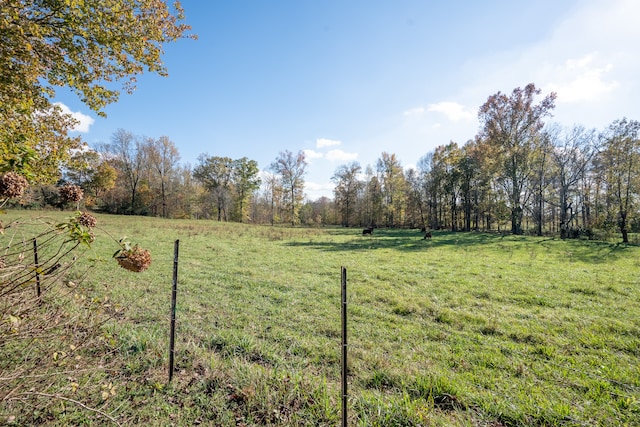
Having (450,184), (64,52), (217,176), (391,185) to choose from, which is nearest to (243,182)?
(217,176)

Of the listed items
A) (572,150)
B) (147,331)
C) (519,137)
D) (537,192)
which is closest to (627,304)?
(147,331)

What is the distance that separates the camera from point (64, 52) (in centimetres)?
564

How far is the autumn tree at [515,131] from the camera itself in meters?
26.2

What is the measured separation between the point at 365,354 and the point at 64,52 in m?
8.49

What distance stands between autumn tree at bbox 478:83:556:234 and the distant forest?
94mm

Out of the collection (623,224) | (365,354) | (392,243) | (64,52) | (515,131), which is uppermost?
(515,131)

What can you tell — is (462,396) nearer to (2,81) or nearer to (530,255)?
(2,81)

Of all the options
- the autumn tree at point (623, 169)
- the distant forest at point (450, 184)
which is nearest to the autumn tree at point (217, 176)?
the distant forest at point (450, 184)

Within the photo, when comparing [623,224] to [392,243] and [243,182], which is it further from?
[243,182]

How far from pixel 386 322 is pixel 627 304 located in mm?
6370

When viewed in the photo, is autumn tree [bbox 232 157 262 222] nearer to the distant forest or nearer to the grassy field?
the distant forest

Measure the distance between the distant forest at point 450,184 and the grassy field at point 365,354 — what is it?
5.62 m

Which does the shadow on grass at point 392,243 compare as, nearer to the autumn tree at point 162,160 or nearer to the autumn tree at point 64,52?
the autumn tree at point 64,52

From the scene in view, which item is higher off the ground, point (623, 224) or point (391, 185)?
point (391, 185)
